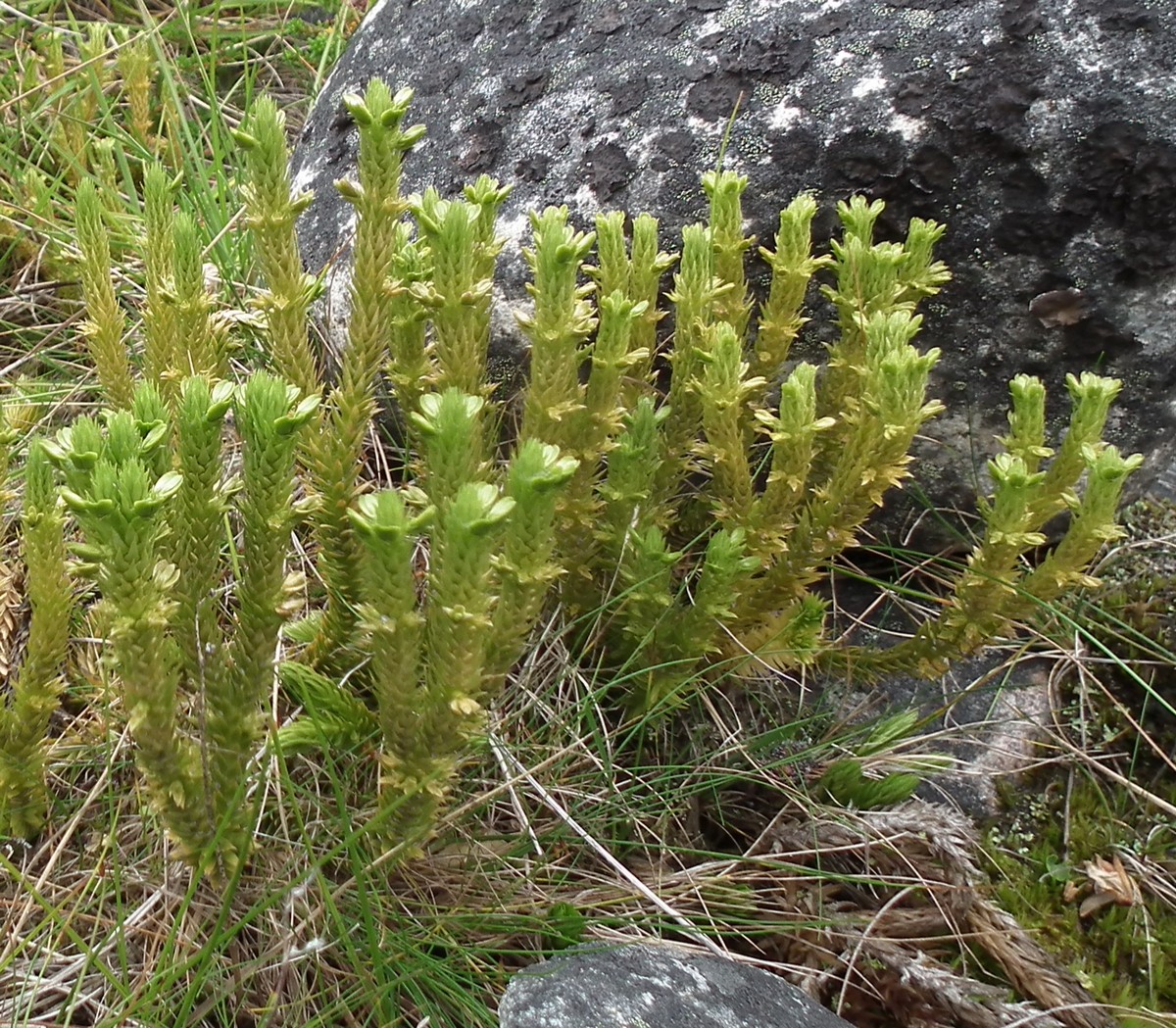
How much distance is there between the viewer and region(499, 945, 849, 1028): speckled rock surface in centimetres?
149

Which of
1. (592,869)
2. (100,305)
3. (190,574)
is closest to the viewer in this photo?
(190,574)

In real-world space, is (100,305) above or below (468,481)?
above

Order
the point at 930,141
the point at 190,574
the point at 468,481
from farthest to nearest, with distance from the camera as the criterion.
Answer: the point at 930,141 < the point at 468,481 < the point at 190,574

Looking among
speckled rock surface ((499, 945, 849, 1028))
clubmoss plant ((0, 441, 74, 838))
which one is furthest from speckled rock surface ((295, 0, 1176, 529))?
speckled rock surface ((499, 945, 849, 1028))

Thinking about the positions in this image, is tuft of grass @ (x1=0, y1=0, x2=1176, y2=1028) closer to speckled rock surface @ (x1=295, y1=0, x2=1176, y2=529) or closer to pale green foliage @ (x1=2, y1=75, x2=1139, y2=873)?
pale green foliage @ (x1=2, y1=75, x2=1139, y2=873)

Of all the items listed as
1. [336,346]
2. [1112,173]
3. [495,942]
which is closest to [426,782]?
[495,942]

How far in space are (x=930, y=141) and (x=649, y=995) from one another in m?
1.81

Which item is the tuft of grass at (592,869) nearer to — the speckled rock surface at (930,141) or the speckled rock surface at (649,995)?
the speckled rock surface at (649,995)

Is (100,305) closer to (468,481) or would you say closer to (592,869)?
(468,481)

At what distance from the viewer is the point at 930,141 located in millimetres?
2234

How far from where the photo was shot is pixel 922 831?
2.08 meters

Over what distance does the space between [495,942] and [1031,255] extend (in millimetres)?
1818

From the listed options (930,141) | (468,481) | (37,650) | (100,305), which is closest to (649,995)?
(468,481)

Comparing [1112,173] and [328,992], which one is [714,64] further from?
[328,992]
